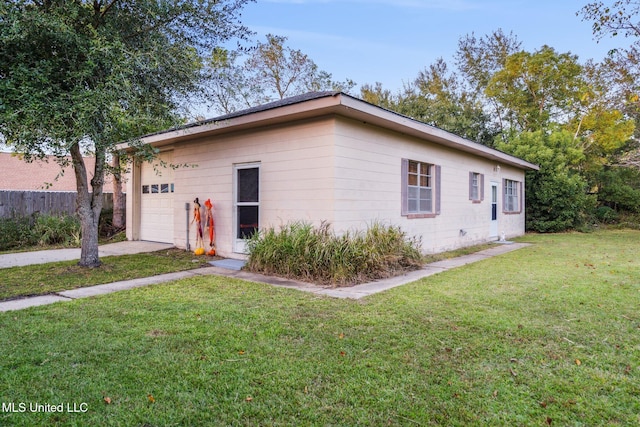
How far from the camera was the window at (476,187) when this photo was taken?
37.6ft

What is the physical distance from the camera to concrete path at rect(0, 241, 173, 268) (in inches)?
293

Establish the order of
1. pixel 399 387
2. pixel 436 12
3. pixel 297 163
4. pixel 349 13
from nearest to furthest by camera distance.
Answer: pixel 399 387 < pixel 297 163 < pixel 436 12 < pixel 349 13

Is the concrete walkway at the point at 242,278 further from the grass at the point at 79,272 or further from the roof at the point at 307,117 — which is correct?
the roof at the point at 307,117

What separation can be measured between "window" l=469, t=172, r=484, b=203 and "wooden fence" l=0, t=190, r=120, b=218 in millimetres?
11801

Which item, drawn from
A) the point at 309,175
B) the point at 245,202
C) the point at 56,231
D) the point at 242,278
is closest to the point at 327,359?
the point at 242,278

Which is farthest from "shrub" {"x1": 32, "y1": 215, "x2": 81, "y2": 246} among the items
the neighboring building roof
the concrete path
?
the neighboring building roof

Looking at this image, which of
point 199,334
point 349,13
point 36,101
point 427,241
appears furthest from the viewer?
point 349,13

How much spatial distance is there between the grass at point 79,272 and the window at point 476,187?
7.78m

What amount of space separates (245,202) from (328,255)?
275cm

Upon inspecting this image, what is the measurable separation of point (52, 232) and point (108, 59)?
6.77 m

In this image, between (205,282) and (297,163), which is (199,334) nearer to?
(205,282)

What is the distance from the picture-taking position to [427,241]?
9.37 metres

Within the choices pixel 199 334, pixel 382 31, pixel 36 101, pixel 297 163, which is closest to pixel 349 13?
pixel 382 31

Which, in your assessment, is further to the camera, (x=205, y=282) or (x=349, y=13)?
(x=349, y=13)
